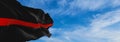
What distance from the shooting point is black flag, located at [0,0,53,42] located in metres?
16.1

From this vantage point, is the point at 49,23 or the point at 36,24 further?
the point at 49,23

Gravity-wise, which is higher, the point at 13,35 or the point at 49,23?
the point at 49,23

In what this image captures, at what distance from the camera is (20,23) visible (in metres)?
17.0

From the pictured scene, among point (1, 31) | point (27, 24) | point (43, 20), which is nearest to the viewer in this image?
point (1, 31)

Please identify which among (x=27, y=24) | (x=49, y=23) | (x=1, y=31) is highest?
(x=49, y=23)

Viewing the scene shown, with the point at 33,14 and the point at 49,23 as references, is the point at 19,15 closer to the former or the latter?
the point at 33,14

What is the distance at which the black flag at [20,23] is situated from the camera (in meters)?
16.1

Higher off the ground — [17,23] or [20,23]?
[20,23]

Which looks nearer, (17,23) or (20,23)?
(17,23)

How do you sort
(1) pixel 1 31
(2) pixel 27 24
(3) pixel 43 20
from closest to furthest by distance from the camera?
1. (1) pixel 1 31
2. (2) pixel 27 24
3. (3) pixel 43 20

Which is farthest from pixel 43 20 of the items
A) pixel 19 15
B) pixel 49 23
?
pixel 19 15

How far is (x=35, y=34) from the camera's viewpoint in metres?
18.1

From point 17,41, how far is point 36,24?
166 centimetres

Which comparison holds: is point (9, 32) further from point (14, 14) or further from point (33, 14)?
Answer: point (33, 14)
